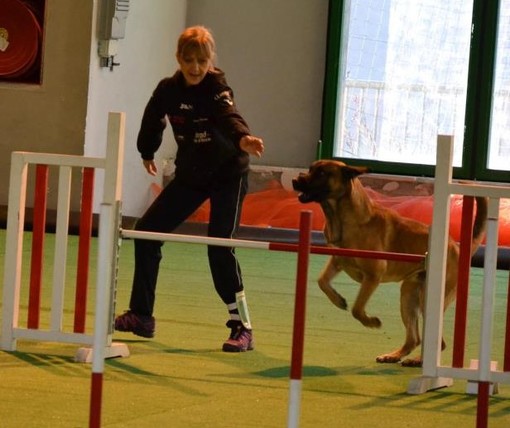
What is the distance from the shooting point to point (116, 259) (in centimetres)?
555

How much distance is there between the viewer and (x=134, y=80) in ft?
41.1

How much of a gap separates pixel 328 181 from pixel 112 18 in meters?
5.41

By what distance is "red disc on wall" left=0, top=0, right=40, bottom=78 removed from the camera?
39.0 feet

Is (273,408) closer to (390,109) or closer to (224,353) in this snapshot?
(224,353)

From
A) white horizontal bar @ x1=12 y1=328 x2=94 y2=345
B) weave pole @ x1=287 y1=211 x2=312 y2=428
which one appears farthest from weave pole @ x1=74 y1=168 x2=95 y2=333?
weave pole @ x1=287 y1=211 x2=312 y2=428

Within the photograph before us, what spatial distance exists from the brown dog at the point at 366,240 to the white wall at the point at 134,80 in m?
5.23

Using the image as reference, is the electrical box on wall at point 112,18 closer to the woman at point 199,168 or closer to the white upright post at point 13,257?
the woman at point 199,168

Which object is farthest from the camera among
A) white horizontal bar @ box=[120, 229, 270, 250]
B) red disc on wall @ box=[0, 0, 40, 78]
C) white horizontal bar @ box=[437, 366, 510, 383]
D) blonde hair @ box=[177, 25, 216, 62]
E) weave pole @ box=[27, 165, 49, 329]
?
red disc on wall @ box=[0, 0, 40, 78]

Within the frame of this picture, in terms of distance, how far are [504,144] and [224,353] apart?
749 cm

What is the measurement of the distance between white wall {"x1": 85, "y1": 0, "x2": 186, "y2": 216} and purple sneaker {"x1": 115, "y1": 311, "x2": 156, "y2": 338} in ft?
17.6

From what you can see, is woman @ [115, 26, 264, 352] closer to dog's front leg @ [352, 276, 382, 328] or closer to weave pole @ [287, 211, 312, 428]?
dog's front leg @ [352, 276, 382, 328]

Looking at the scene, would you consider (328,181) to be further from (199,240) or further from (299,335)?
(299,335)

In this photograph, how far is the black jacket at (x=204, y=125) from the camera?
612 centimetres

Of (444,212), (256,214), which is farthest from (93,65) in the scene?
(444,212)
